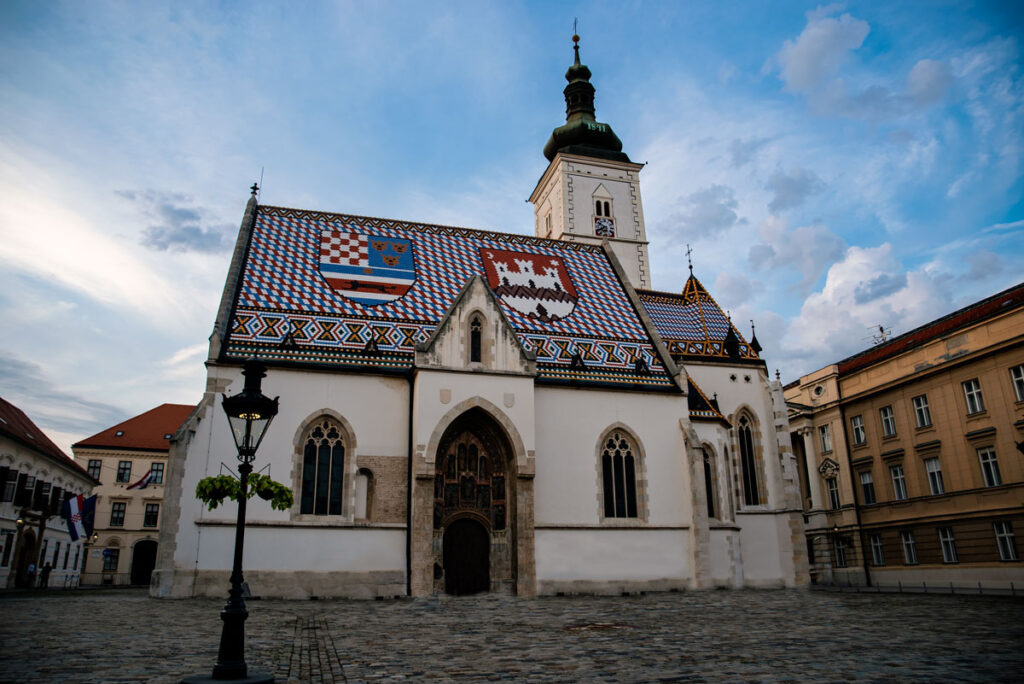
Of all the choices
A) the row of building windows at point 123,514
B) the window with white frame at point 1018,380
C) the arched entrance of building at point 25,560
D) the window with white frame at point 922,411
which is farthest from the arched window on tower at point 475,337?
the row of building windows at point 123,514

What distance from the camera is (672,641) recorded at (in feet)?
37.8

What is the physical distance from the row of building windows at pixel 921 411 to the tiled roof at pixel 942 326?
2.44m

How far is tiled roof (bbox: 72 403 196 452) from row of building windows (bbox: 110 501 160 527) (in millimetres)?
3862

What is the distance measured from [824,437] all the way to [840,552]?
6064 millimetres

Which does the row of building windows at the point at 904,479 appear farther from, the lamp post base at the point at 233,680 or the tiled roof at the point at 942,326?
the lamp post base at the point at 233,680

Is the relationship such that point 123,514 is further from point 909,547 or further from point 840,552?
point 909,547

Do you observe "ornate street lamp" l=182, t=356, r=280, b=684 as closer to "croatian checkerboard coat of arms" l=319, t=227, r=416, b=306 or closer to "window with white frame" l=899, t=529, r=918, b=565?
"croatian checkerboard coat of arms" l=319, t=227, r=416, b=306

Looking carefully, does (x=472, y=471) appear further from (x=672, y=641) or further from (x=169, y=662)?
(x=169, y=662)

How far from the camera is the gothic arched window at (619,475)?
2444 cm

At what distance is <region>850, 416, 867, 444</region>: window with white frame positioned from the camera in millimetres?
36800

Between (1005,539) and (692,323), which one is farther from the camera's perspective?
(692,323)

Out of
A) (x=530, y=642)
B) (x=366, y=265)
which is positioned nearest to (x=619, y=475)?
(x=366, y=265)

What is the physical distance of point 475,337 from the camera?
23672 mm

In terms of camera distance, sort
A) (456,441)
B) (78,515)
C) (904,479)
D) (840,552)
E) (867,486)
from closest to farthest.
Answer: (456,441) < (78,515) < (904,479) < (867,486) < (840,552)
